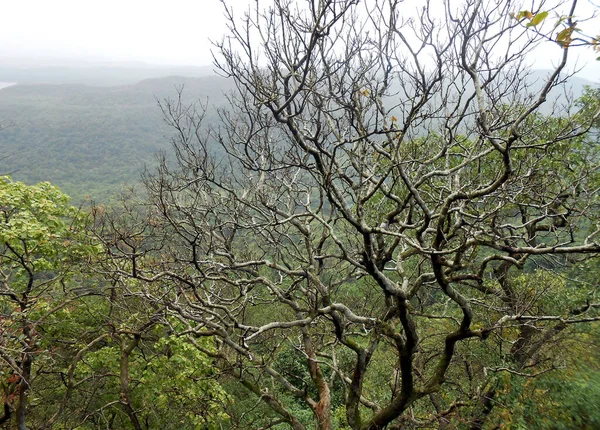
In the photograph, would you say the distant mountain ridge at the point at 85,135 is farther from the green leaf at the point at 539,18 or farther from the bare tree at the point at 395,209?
the green leaf at the point at 539,18

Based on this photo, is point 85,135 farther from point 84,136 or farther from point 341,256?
point 341,256

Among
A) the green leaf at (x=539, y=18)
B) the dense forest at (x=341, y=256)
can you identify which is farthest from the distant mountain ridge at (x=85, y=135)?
the green leaf at (x=539, y=18)

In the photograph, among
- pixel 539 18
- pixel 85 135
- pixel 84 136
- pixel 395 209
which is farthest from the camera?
pixel 85 135

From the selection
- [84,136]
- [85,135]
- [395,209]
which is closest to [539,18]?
[395,209]

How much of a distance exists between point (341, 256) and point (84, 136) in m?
148

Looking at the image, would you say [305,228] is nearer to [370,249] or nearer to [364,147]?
[364,147]

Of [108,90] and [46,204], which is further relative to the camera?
[108,90]

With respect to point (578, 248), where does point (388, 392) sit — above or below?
below

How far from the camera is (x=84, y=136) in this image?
128875mm

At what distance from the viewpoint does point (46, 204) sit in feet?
29.0

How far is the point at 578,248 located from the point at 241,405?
12.3m

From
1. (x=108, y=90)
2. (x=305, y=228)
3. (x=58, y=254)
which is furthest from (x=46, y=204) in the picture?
(x=108, y=90)

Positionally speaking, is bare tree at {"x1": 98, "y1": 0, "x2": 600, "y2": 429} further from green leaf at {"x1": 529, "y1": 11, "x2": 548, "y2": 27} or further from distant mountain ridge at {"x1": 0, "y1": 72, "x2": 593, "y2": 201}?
distant mountain ridge at {"x1": 0, "y1": 72, "x2": 593, "y2": 201}

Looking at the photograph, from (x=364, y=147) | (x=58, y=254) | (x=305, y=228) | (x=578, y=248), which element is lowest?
(x=58, y=254)
